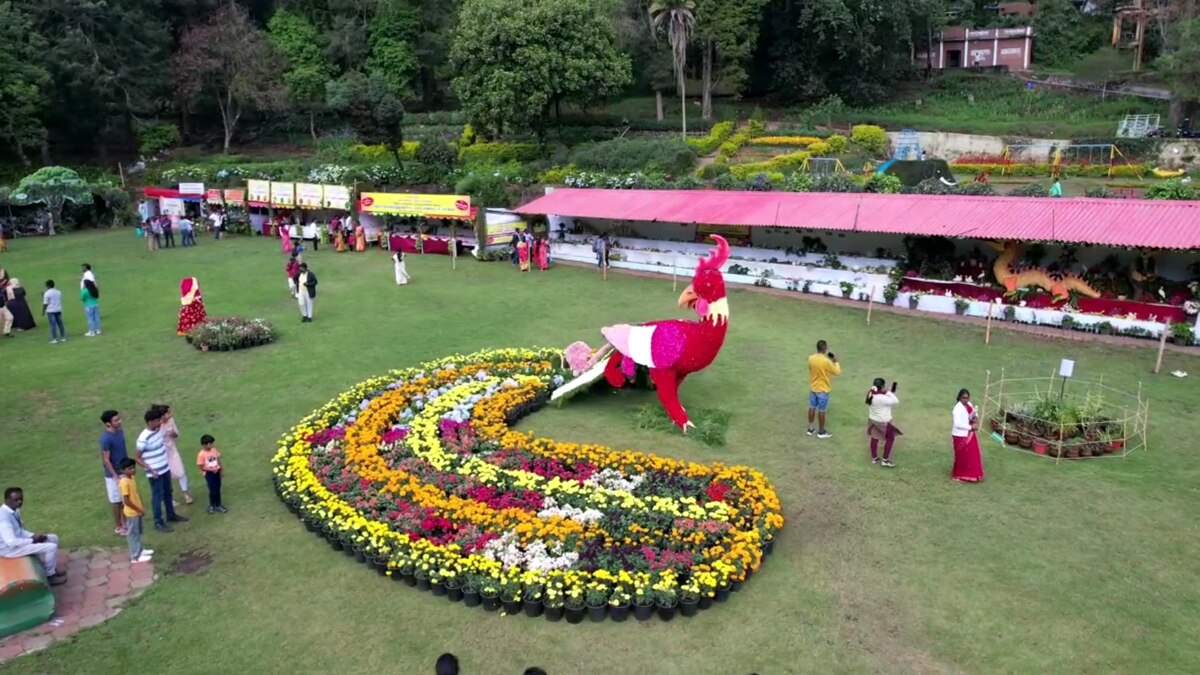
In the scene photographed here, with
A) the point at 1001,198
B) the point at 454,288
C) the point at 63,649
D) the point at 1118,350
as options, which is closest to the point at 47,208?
the point at 454,288

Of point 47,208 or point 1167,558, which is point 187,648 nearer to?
point 1167,558

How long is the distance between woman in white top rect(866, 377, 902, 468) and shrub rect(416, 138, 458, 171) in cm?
3045

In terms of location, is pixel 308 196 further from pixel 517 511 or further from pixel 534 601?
pixel 534 601

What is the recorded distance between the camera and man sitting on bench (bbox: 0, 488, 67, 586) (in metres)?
7.43

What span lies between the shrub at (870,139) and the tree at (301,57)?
108 feet

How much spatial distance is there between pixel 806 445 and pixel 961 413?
2307 mm

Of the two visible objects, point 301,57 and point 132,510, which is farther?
point 301,57

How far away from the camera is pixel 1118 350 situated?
53.0 ft

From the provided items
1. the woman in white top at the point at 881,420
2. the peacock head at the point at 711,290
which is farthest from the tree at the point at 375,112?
the woman in white top at the point at 881,420

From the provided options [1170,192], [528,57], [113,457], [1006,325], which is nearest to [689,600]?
[113,457]

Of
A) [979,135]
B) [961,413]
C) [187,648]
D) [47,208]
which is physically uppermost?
[979,135]

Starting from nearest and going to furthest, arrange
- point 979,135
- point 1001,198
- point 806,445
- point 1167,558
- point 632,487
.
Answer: point 1167,558 → point 632,487 → point 806,445 → point 1001,198 → point 979,135

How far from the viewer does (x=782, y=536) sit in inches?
358

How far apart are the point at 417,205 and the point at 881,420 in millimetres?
21487
